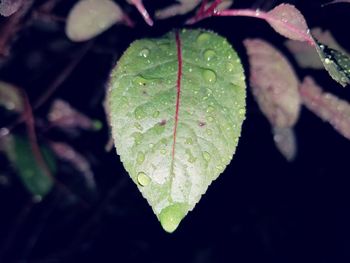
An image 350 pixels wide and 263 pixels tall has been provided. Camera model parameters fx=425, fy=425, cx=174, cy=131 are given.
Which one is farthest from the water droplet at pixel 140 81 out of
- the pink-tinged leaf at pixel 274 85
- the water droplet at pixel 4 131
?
the water droplet at pixel 4 131

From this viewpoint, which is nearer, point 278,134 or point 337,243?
point 278,134

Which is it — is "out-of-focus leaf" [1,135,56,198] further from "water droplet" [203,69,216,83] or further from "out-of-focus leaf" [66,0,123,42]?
"water droplet" [203,69,216,83]

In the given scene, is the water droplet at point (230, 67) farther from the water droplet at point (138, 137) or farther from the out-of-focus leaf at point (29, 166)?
the out-of-focus leaf at point (29, 166)

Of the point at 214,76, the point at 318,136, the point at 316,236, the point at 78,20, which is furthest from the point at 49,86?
the point at 316,236

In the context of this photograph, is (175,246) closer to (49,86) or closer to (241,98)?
(49,86)

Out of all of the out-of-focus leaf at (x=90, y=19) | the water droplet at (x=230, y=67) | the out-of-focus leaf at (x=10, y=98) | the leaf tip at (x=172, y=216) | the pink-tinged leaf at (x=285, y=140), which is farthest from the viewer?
the out-of-focus leaf at (x=10, y=98)

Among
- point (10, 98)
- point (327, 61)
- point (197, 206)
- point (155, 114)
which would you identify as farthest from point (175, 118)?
point (197, 206)

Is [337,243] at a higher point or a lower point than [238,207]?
lower
